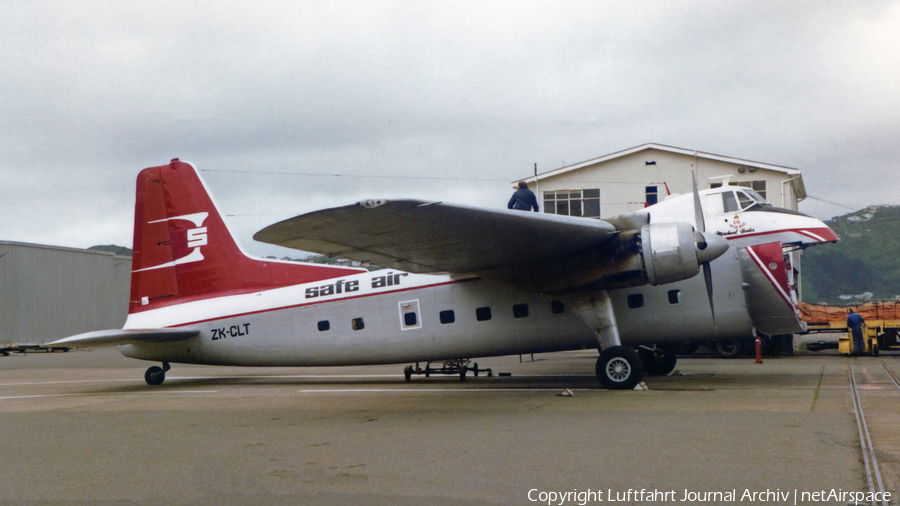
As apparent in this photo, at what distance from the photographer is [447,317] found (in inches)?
522

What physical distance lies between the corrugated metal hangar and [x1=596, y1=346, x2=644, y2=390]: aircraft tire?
36.7 meters

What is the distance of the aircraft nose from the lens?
36.2 ft

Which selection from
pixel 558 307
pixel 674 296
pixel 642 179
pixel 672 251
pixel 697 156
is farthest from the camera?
pixel 642 179

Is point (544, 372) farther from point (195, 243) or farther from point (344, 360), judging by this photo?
point (195, 243)

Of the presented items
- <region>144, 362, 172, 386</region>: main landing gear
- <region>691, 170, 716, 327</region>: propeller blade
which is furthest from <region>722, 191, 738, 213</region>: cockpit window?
<region>144, 362, 172, 386</region>: main landing gear

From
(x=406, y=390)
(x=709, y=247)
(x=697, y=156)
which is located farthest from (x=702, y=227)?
(x=697, y=156)

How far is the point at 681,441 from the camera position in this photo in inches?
264

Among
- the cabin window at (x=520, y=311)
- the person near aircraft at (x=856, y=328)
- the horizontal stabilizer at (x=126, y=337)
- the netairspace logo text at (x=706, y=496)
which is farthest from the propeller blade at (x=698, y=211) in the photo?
the person near aircraft at (x=856, y=328)

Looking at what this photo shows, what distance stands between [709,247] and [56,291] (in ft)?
129

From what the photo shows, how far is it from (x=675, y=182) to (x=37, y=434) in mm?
28323

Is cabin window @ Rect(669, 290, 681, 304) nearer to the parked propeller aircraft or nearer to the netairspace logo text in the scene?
the parked propeller aircraft

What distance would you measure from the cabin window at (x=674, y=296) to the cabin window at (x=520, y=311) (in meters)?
2.78

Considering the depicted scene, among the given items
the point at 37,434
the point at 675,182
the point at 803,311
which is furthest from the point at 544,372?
the point at 675,182

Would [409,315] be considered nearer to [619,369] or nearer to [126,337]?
[619,369]
